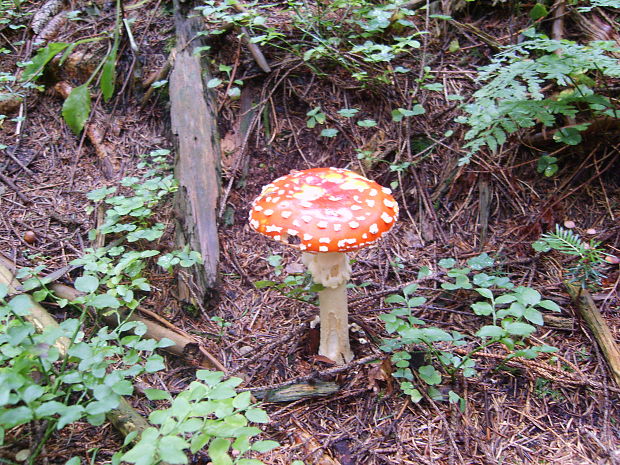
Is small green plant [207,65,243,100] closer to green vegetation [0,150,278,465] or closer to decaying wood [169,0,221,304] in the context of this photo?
decaying wood [169,0,221,304]

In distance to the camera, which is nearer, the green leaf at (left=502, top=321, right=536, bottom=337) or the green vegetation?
the green vegetation

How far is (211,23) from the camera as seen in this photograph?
4.73m

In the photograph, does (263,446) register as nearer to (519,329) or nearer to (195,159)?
(519,329)

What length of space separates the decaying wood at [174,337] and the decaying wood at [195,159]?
41cm

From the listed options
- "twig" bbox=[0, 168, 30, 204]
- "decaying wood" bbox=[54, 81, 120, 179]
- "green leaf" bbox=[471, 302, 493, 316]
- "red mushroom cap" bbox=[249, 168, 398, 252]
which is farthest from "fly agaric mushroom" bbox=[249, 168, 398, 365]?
"twig" bbox=[0, 168, 30, 204]

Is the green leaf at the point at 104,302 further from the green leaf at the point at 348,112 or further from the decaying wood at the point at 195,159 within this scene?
the green leaf at the point at 348,112

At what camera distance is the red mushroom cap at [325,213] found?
2418 mm

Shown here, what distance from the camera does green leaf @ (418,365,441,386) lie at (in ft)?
8.95

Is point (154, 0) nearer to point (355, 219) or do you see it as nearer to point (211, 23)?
point (211, 23)

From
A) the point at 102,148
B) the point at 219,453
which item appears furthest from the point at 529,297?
the point at 102,148

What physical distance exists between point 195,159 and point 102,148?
4.37 ft

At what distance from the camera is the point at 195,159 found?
3936 millimetres

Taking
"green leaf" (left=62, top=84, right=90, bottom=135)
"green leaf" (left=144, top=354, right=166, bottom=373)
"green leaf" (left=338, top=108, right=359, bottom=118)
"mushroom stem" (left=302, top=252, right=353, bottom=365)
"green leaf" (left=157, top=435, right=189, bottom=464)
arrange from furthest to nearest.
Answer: "green leaf" (left=338, top=108, right=359, bottom=118)
"mushroom stem" (left=302, top=252, right=353, bottom=365)
"green leaf" (left=144, top=354, right=166, bottom=373)
"green leaf" (left=157, top=435, right=189, bottom=464)
"green leaf" (left=62, top=84, right=90, bottom=135)

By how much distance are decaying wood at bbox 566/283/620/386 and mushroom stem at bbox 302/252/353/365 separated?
5.90 feet
